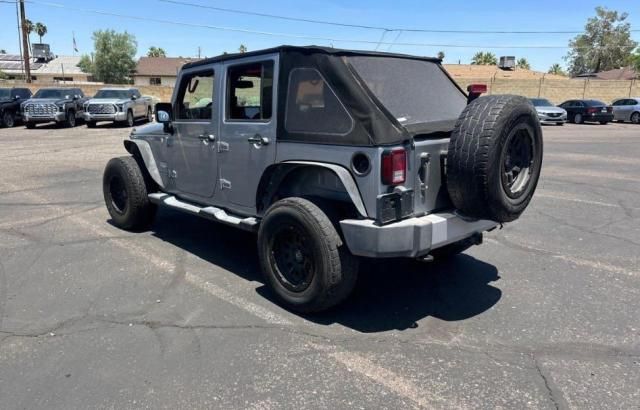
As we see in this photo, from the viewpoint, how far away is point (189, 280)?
4.58 m

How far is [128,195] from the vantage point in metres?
5.76

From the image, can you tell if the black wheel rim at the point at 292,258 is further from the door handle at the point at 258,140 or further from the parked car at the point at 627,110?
the parked car at the point at 627,110

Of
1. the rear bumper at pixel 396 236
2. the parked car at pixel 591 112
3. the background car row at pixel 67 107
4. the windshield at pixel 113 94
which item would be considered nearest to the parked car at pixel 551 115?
the parked car at pixel 591 112

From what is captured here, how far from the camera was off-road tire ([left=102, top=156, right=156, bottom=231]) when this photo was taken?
18.8 feet

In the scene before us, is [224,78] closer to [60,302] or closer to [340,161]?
[340,161]

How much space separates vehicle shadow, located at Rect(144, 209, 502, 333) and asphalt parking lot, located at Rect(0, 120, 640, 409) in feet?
0.06

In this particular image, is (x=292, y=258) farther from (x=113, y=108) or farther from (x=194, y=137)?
(x=113, y=108)

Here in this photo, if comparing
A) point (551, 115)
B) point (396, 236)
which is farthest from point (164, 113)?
point (551, 115)

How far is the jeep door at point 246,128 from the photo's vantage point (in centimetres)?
409

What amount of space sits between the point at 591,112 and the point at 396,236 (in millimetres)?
29358

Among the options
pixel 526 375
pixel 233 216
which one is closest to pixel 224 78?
pixel 233 216

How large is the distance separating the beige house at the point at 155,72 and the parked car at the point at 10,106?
45.9 m

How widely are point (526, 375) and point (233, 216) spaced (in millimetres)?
2766

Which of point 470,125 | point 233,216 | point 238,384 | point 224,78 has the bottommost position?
point 238,384
